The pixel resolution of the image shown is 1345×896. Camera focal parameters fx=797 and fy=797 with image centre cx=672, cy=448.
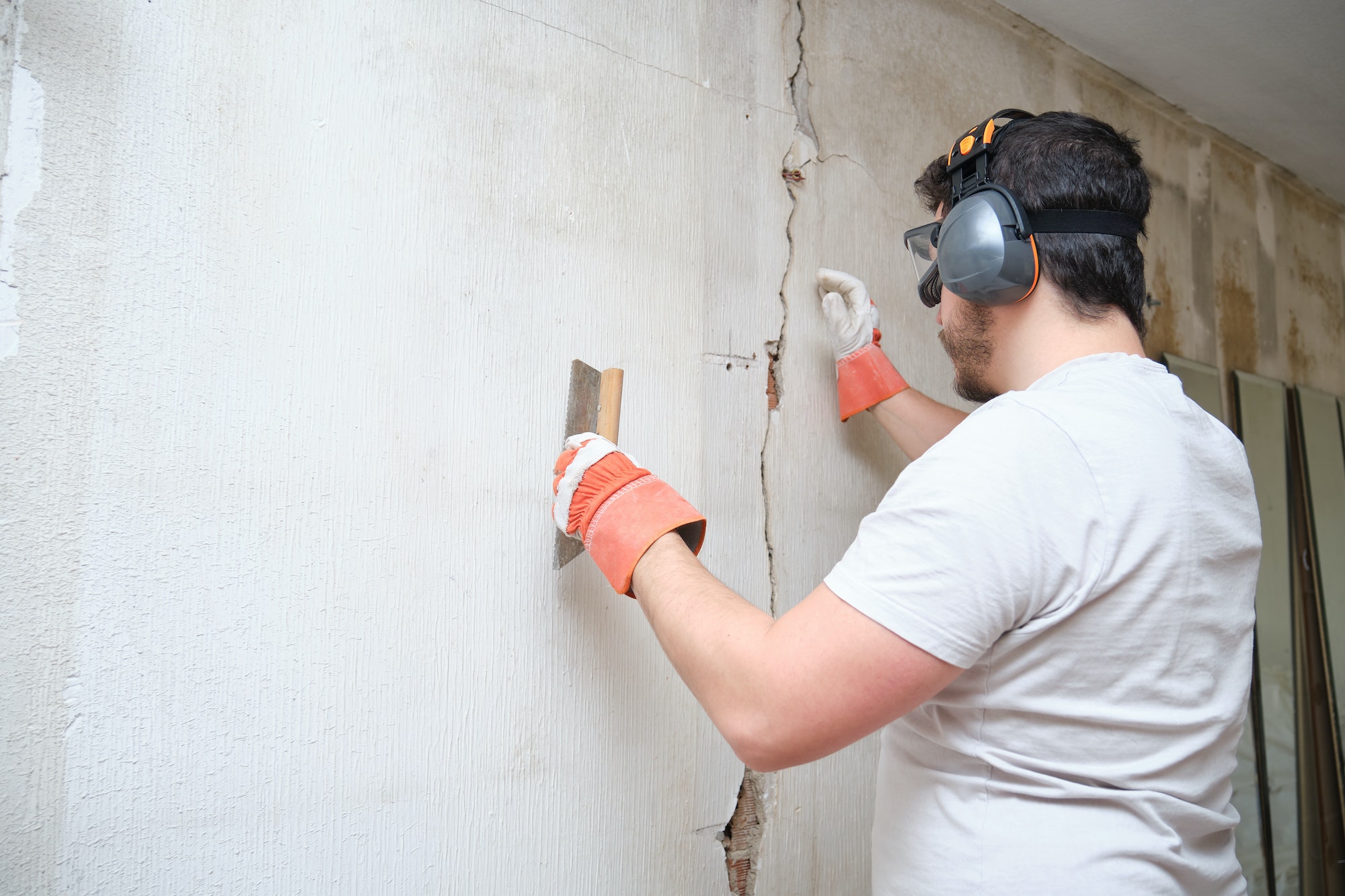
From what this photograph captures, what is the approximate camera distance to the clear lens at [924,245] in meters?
1.38

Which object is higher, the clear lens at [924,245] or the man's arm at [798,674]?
the clear lens at [924,245]

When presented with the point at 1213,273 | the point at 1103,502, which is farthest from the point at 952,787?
the point at 1213,273

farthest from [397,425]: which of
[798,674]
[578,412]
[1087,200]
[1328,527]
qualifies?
[1328,527]

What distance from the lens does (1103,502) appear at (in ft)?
3.03

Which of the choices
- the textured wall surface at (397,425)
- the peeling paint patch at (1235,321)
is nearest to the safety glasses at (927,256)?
the textured wall surface at (397,425)

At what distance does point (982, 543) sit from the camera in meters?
0.87

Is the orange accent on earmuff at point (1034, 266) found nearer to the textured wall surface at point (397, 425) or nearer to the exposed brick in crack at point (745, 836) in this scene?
the textured wall surface at point (397, 425)

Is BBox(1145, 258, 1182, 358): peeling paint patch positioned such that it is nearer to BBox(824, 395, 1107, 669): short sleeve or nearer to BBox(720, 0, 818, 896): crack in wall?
BBox(720, 0, 818, 896): crack in wall

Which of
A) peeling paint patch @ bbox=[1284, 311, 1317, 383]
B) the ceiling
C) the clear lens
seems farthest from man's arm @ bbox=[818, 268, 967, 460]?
peeling paint patch @ bbox=[1284, 311, 1317, 383]

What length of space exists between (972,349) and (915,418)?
19.3 inches

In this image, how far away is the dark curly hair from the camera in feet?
3.71

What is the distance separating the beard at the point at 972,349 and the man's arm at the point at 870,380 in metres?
0.40

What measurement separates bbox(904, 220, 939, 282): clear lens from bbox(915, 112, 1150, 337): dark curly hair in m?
0.20

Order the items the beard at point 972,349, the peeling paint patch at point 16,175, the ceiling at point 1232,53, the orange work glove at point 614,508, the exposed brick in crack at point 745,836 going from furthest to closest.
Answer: the ceiling at point 1232,53
the exposed brick in crack at point 745,836
the beard at point 972,349
the orange work glove at point 614,508
the peeling paint patch at point 16,175
